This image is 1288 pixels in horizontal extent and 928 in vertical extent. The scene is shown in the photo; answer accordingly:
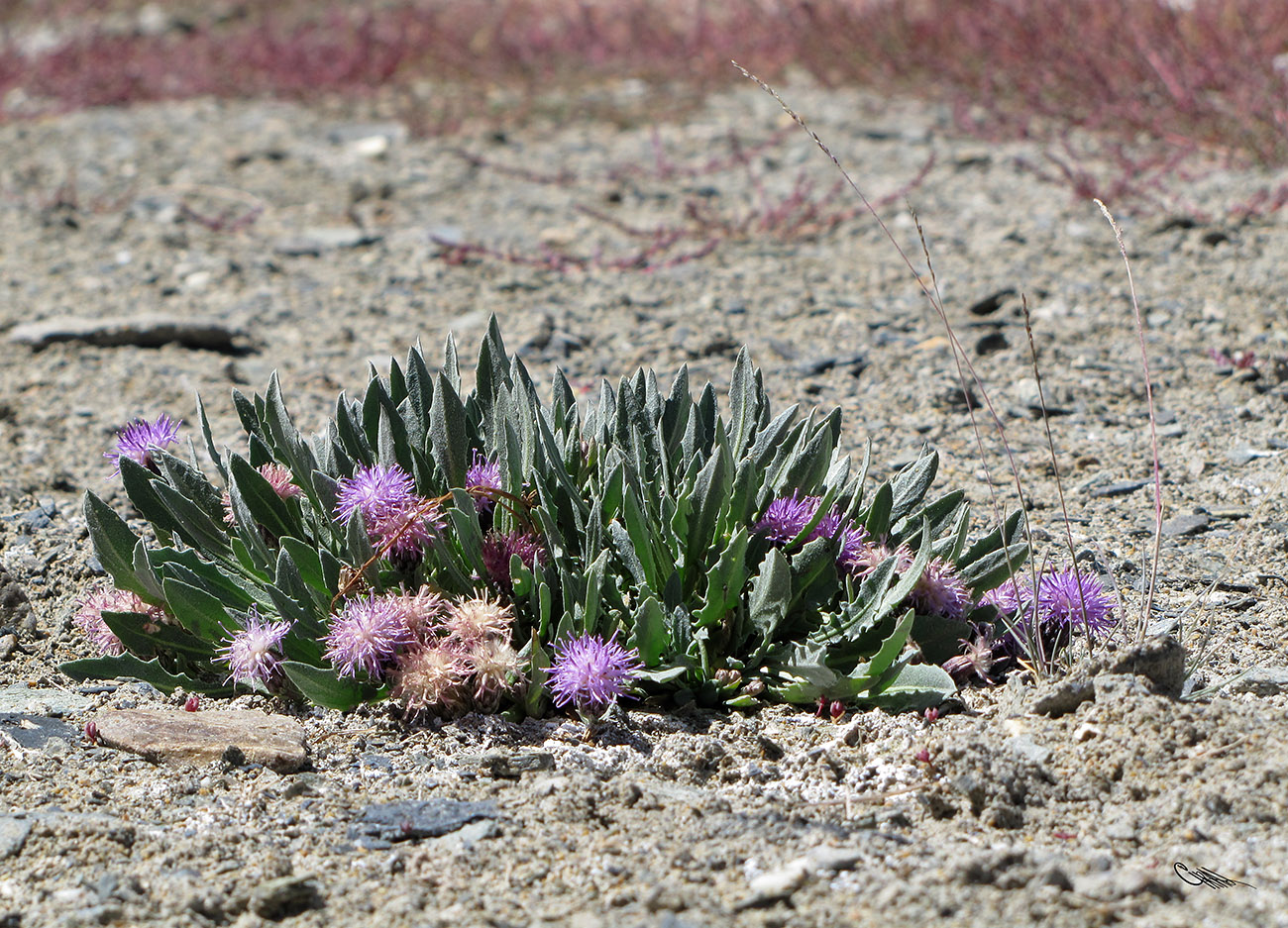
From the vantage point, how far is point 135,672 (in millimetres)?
2709

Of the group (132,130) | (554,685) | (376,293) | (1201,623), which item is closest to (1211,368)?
(1201,623)

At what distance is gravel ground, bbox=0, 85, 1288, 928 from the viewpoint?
6.73 feet

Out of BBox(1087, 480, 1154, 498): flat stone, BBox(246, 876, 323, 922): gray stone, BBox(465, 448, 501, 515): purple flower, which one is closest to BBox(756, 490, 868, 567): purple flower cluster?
BBox(465, 448, 501, 515): purple flower

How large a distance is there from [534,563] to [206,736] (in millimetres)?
744

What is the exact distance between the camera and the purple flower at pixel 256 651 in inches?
99.1

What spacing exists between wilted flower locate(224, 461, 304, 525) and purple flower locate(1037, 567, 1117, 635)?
1682 mm

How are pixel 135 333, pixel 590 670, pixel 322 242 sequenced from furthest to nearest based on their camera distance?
1. pixel 322 242
2. pixel 135 333
3. pixel 590 670

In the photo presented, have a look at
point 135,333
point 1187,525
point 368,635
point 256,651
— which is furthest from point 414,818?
point 135,333

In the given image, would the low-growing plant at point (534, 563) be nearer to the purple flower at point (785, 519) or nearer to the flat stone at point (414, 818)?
the purple flower at point (785, 519)

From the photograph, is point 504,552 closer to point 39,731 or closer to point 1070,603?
point 39,731

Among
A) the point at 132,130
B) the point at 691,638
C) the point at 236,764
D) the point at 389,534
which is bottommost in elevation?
the point at 236,764

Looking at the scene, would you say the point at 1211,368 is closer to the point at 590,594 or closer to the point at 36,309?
the point at 590,594

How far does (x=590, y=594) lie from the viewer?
96.8 inches

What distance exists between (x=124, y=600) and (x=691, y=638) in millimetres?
1312
